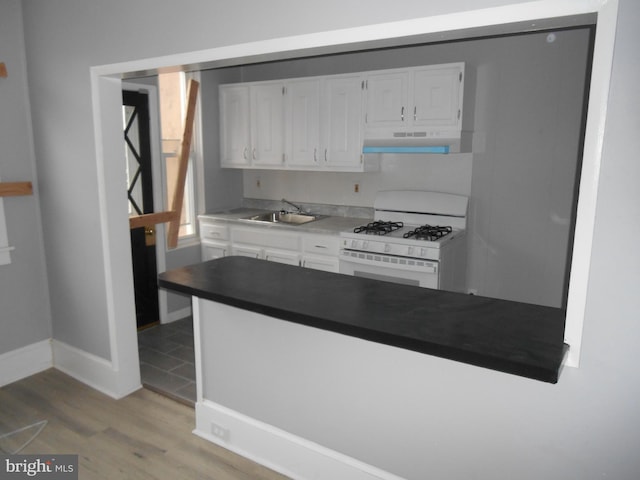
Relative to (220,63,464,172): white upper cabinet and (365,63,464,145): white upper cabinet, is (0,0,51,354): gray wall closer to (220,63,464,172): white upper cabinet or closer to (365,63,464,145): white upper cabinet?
(220,63,464,172): white upper cabinet

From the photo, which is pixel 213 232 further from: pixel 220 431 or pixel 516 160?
pixel 516 160

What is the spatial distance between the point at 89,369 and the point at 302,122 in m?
2.80

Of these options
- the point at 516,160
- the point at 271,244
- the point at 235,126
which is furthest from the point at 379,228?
the point at 235,126

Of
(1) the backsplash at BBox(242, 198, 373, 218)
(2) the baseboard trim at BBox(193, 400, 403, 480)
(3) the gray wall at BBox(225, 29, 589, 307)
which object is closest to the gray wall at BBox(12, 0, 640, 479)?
(2) the baseboard trim at BBox(193, 400, 403, 480)

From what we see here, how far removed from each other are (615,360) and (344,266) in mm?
2663

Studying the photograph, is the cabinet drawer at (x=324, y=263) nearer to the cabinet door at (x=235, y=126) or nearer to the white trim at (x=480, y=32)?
the cabinet door at (x=235, y=126)

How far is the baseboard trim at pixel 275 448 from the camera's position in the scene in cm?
223

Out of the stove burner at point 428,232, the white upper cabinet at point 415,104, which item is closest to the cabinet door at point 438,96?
the white upper cabinet at point 415,104

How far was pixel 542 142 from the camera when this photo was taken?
3.80 metres

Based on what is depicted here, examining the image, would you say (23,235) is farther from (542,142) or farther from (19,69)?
(542,142)

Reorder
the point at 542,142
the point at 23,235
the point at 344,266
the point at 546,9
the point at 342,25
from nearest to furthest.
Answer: the point at 546,9
the point at 342,25
the point at 23,235
the point at 542,142
the point at 344,266

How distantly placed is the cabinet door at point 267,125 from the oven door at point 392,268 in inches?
54.2

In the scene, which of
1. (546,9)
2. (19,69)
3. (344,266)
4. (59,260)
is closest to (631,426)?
(546,9)

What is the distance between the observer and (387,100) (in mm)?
4008
